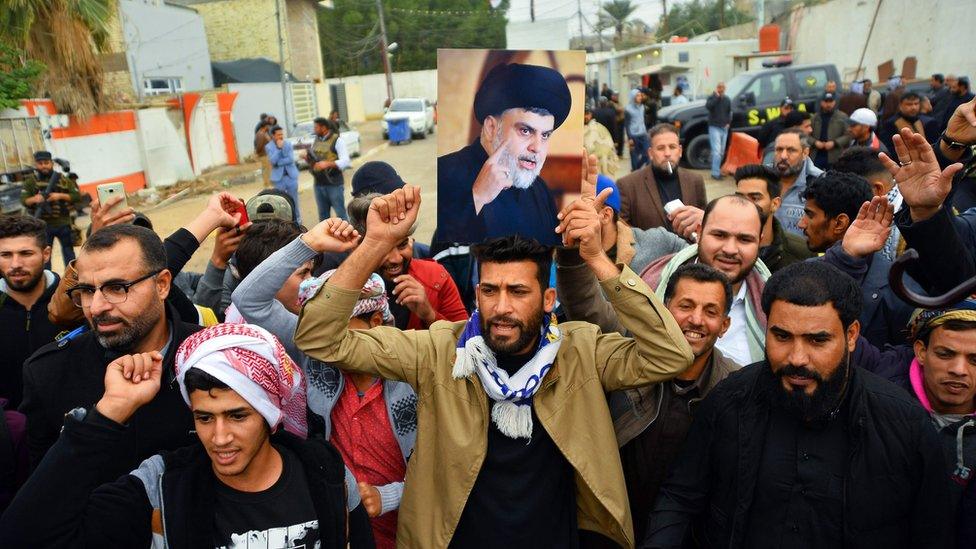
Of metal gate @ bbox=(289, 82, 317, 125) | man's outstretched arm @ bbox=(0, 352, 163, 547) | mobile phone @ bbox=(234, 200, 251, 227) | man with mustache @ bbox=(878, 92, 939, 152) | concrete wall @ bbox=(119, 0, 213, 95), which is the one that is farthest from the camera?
metal gate @ bbox=(289, 82, 317, 125)

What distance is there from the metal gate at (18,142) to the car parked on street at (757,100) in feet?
44.6

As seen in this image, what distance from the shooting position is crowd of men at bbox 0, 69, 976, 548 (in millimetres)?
2062

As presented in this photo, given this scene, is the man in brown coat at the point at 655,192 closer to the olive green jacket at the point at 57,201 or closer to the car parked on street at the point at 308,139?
the olive green jacket at the point at 57,201

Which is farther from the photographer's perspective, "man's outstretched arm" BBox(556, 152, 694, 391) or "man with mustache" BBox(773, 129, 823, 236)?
"man with mustache" BBox(773, 129, 823, 236)

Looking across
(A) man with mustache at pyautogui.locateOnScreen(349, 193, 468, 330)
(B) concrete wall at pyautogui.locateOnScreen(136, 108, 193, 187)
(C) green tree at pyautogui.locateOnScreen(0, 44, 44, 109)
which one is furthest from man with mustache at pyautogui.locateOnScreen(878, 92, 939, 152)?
(B) concrete wall at pyautogui.locateOnScreen(136, 108, 193, 187)

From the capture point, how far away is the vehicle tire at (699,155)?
1581 centimetres

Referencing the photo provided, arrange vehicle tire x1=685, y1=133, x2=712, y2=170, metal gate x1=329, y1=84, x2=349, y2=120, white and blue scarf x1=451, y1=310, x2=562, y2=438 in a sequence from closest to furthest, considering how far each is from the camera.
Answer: white and blue scarf x1=451, y1=310, x2=562, y2=438, vehicle tire x1=685, y1=133, x2=712, y2=170, metal gate x1=329, y1=84, x2=349, y2=120

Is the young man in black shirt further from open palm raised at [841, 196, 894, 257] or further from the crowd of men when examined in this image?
open palm raised at [841, 196, 894, 257]

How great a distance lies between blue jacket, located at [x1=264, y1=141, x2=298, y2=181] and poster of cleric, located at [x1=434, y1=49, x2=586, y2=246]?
10.2 m

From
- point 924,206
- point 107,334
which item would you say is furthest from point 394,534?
point 924,206

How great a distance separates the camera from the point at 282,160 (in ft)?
39.7

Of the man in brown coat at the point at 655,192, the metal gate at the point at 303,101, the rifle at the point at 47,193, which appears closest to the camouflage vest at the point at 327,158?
the rifle at the point at 47,193

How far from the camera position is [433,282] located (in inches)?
147

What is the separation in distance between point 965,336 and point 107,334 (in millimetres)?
2933
